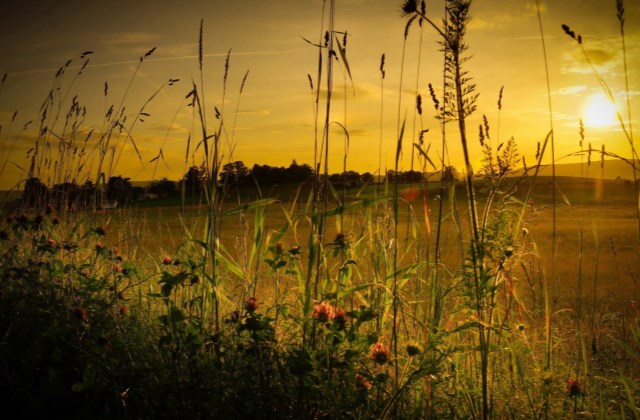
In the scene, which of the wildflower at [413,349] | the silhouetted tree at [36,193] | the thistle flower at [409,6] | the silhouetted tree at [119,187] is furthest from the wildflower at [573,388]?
the silhouetted tree at [36,193]

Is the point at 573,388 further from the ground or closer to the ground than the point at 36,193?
closer to the ground

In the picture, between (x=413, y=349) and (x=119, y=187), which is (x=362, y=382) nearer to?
(x=413, y=349)

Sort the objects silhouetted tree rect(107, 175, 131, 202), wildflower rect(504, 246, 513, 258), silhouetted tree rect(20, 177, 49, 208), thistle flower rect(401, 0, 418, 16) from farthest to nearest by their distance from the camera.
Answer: silhouetted tree rect(20, 177, 49, 208), silhouetted tree rect(107, 175, 131, 202), wildflower rect(504, 246, 513, 258), thistle flower rect(401, 0, 418, 16)

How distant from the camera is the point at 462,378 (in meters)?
2.17

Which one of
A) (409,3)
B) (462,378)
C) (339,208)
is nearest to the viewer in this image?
(409,3)

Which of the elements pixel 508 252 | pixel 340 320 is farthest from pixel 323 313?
pixel 508 252

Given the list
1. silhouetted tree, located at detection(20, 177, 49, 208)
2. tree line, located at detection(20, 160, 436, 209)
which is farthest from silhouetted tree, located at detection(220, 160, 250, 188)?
silhouetted tree, located at detection(20, 177, 49, 208)

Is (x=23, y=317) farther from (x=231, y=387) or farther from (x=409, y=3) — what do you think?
(x=409, y=3)

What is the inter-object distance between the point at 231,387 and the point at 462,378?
1.01 m

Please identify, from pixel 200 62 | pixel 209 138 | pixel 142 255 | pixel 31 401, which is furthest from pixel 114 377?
pixel 142 255

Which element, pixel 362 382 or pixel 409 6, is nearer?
pixel 409 6

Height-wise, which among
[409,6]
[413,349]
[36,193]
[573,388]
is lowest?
[573,388]

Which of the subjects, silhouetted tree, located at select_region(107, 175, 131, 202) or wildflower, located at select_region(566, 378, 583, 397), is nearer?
wildflower, located at select_region(566, 378, 583, 397)

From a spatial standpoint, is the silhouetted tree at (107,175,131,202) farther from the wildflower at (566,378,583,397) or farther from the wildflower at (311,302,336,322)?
the wildflower at (566,378,583,397)
